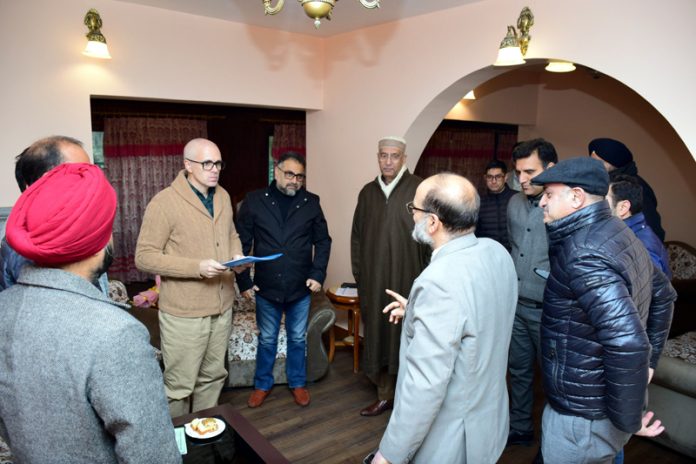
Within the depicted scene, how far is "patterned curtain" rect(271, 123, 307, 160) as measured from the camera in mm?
5016

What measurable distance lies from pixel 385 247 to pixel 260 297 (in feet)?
2.79

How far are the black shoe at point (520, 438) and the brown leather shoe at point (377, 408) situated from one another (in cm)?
77

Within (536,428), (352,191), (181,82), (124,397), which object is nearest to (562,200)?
(124,397)

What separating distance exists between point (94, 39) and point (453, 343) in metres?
2.92

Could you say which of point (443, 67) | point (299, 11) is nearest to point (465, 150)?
point (443, 67)

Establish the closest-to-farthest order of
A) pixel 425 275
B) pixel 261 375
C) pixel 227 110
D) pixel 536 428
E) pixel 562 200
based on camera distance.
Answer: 1. pixel 425 275
2. pixel 562 200
3. pixel 536 428
4. pixel 261 375
5. pixel 227 110

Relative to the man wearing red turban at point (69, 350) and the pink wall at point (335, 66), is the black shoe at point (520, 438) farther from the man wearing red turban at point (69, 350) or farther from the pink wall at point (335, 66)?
the man wearing red turban at point (69, 350)

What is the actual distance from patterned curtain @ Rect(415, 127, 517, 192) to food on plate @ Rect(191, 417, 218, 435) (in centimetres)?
460

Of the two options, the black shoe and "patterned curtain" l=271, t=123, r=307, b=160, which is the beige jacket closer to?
the black shoe

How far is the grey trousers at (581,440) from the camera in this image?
5.17 ft

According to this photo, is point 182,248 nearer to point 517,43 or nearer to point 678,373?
point 517,43

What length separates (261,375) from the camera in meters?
3.24

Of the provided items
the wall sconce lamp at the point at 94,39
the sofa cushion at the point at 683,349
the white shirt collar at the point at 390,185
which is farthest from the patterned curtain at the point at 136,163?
the sofa cushion at the point at 683,349

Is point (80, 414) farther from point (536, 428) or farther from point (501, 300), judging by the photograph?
point (536, 428)
